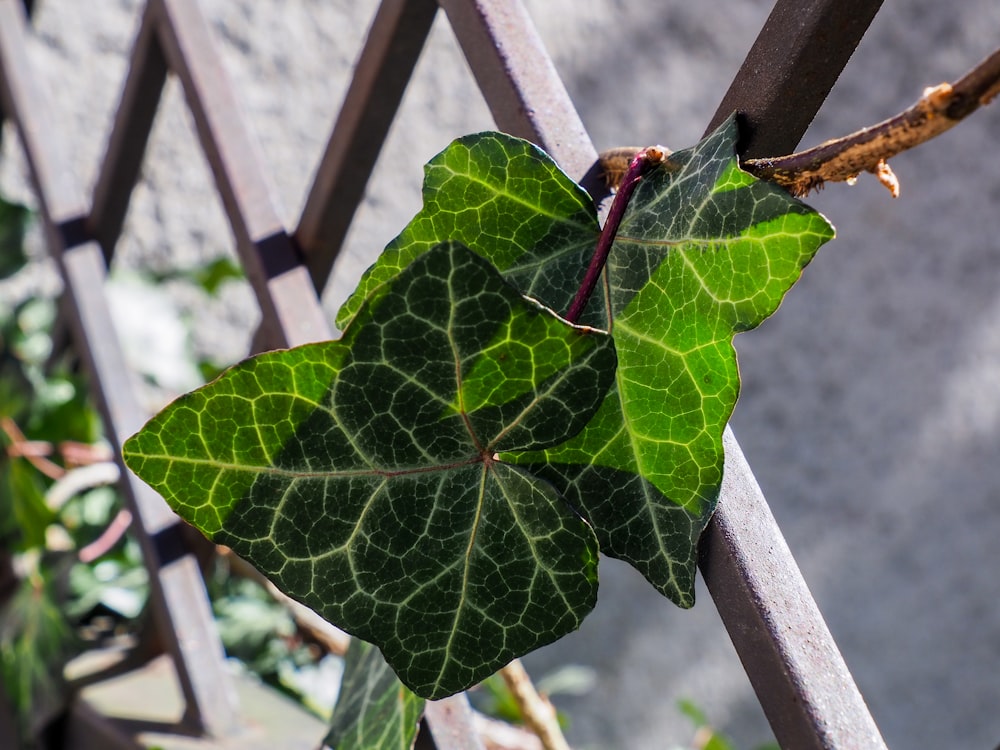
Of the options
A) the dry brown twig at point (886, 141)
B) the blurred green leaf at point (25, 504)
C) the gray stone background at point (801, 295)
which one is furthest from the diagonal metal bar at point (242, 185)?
the gray stone background at point (801, 295)

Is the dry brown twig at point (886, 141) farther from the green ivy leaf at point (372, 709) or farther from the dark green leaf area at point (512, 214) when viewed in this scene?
the green ivy leaf at point (372, 709)

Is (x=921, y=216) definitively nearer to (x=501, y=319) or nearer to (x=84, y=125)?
(x=84, y=125)

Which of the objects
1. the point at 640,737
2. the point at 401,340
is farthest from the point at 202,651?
the point at 640,737

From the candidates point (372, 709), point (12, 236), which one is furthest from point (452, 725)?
point (12, 236)

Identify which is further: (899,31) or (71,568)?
(899,31)

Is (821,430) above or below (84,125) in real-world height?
above

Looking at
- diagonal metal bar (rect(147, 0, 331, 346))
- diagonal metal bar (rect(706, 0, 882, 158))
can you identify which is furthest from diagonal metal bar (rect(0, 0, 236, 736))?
diagonal metal bar (rect(706, 0, 882, 158))
